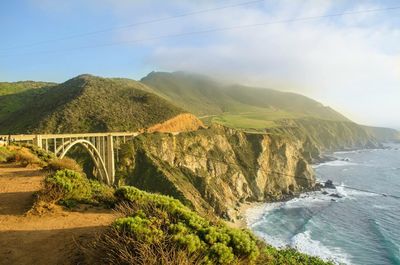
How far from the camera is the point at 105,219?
13133 millimetres

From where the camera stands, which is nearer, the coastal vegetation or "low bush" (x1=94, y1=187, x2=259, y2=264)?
the coastal vegetation

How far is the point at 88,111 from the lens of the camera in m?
80.9

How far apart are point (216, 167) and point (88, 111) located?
98.9 feet

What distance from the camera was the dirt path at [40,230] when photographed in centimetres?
995

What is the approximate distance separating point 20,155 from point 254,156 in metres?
71.7

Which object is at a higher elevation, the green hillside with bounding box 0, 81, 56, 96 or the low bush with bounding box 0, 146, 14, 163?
the green hillside with bounding box 0, 81, 56, 96

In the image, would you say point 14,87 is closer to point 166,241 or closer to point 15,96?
point 15,96

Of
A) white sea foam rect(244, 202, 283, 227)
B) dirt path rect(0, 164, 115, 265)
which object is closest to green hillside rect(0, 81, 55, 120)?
white sea foam rect(244, 202, 283, 227)

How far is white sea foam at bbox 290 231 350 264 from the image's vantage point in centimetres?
4414

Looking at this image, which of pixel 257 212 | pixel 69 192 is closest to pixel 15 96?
pixel 257 212

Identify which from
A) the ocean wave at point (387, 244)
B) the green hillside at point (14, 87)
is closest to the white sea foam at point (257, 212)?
the ocean wave at point (387, 244)

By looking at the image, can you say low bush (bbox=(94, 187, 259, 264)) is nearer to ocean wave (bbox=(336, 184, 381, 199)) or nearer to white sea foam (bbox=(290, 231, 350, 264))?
white sea foam (bbox=(290, 231, 350, 264))

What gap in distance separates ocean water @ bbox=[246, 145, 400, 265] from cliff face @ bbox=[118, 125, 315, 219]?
19.9ft

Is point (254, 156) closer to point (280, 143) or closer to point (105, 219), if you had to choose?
point (280, 143)
